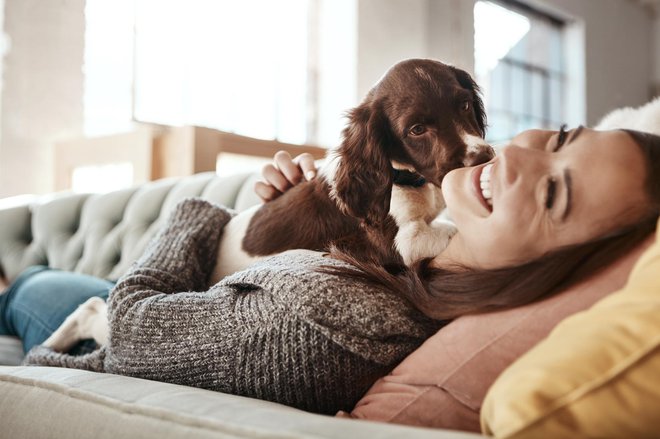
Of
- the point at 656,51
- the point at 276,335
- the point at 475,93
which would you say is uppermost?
the point at 656,51

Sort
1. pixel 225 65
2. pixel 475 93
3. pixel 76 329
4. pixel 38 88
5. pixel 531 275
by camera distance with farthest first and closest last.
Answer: pixel 225 65 < pixel 38 88 < pixel 76 329 < pixel 475 93 < pixel 531 275

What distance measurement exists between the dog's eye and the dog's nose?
0.07 m

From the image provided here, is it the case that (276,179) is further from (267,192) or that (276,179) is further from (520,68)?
(520,68)

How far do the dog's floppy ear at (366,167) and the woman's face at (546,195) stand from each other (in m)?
0.14

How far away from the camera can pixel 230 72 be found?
5332 millimetres

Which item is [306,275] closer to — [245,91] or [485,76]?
[245,91]

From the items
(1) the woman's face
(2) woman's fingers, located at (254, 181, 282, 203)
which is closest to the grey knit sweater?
(1) the woman's face

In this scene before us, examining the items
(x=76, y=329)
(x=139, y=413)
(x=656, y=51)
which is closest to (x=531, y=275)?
(x=139, y=413)

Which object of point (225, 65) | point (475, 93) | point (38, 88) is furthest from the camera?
point (225, 65)

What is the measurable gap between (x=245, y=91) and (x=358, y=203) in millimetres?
4628

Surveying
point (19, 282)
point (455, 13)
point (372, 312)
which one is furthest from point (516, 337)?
point (455, 13)

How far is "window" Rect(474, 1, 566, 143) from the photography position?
23.7ft

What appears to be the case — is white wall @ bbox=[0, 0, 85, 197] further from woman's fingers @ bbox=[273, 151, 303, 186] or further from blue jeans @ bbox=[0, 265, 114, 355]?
woman's fingers @ bbox=[273, 151, 303, 186]

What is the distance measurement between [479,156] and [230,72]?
4.67m
